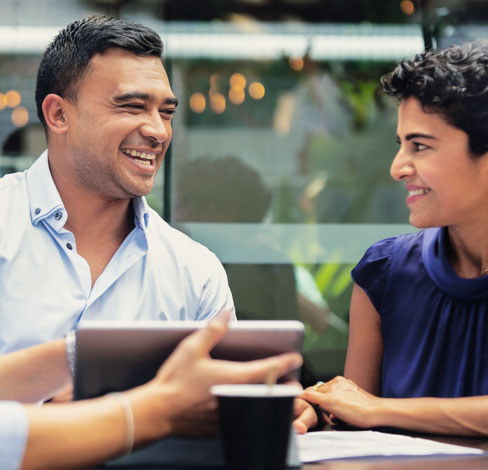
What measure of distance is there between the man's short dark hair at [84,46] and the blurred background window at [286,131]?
2.10 meters

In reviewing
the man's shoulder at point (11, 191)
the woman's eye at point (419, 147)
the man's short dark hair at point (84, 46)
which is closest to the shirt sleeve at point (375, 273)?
the woman's eye at point (419, 147)

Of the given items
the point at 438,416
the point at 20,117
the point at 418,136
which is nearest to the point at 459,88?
the point at 418,136

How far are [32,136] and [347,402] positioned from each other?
10.1ft

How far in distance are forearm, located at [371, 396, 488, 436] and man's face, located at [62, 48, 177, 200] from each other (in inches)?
37.7

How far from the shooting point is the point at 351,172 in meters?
4.34

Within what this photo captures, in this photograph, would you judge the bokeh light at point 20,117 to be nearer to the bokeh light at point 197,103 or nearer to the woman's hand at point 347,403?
the bokeh light at point 197,103

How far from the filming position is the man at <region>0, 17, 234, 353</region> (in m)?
1.96

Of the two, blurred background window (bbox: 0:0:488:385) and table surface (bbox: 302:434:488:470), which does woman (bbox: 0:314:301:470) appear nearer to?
table surface (bbox: 302:434:488:470)

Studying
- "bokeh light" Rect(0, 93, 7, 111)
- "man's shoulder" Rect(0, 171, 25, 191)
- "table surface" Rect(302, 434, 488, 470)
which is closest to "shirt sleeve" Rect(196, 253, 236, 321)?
"man's shoulder" Rect(0, 171, 25, 191)

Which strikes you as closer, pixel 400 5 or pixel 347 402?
pixel 347 402

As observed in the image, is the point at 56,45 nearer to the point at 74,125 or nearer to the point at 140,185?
the point at 74,125

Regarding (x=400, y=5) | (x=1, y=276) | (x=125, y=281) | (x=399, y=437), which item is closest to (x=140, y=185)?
(x=125, y=281)

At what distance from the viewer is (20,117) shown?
13.5 feet

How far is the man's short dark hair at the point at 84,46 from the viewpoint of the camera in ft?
6.85
